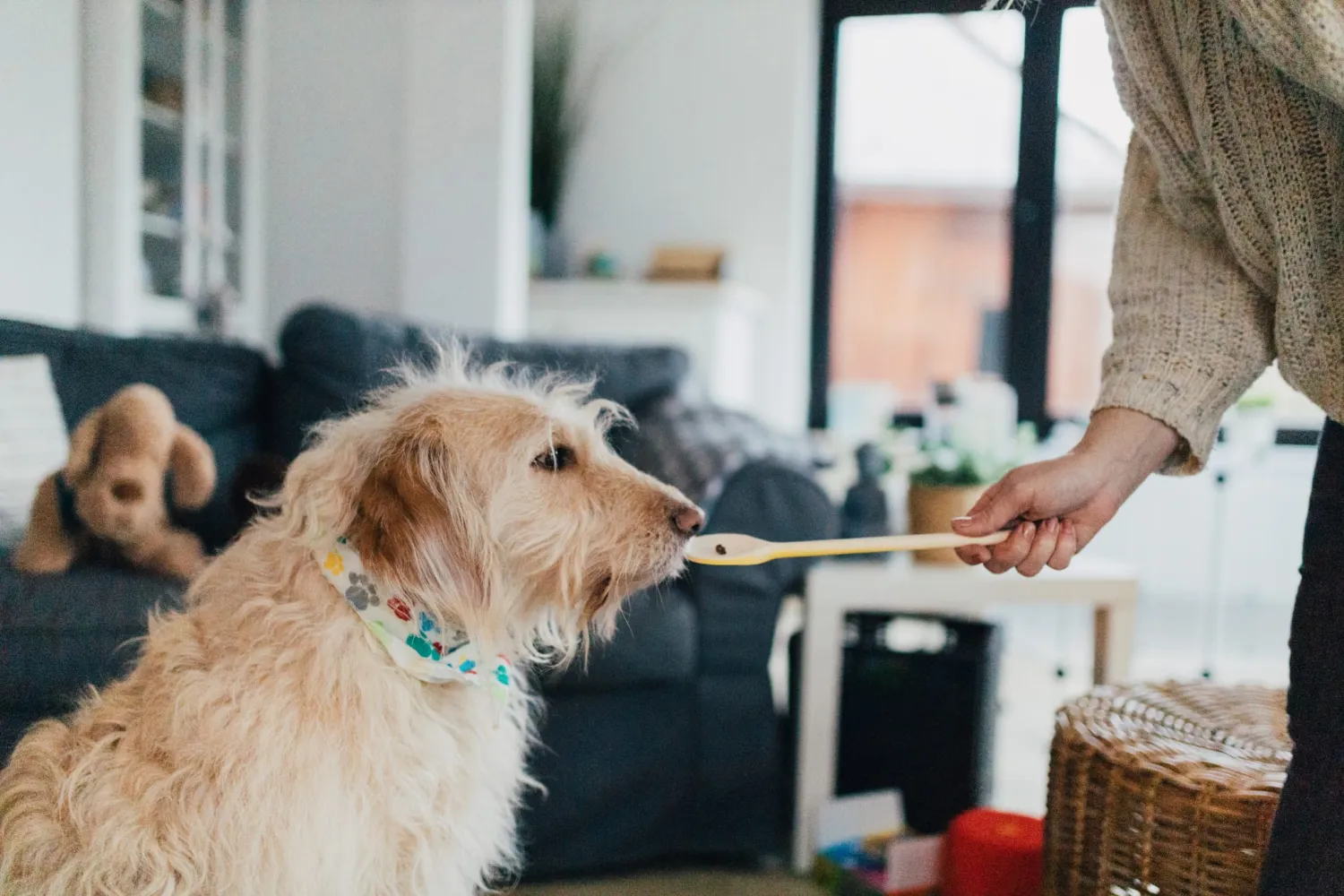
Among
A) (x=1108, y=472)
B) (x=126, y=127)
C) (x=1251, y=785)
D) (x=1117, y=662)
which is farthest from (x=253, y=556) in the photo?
(x=126, y=127)

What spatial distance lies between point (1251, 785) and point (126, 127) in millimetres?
3244

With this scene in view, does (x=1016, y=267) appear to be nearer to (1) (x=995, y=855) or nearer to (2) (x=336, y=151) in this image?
(2) (x=336, y=151)

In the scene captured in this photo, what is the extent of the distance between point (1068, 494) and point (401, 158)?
10.8ft

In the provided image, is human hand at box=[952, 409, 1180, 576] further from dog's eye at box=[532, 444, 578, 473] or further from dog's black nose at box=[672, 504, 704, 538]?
dog's eye at box=[532, 444, 578, 473]

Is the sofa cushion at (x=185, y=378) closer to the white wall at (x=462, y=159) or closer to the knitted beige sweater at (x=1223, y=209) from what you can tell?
the white wall at (x=462, y=159)

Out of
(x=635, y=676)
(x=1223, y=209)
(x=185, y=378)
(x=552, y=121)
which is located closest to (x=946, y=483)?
(x=635, y=676)

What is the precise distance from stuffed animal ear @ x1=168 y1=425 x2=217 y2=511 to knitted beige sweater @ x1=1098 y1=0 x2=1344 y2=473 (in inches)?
65.3

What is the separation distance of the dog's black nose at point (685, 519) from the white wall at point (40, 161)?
1.78 meters

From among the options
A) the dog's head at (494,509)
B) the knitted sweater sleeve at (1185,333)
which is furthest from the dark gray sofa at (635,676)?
the knitted sweater sleeve at (1185,333)

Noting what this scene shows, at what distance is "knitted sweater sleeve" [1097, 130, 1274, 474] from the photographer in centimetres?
101

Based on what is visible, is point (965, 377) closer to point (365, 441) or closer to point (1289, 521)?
point (1289, 521)

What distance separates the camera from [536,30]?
14.3 ft

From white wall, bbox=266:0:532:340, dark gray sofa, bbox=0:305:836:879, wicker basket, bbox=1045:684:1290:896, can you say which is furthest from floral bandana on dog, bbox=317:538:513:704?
white wall, bbox=266:0:532:340

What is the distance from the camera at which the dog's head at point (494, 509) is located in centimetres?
→ 106
